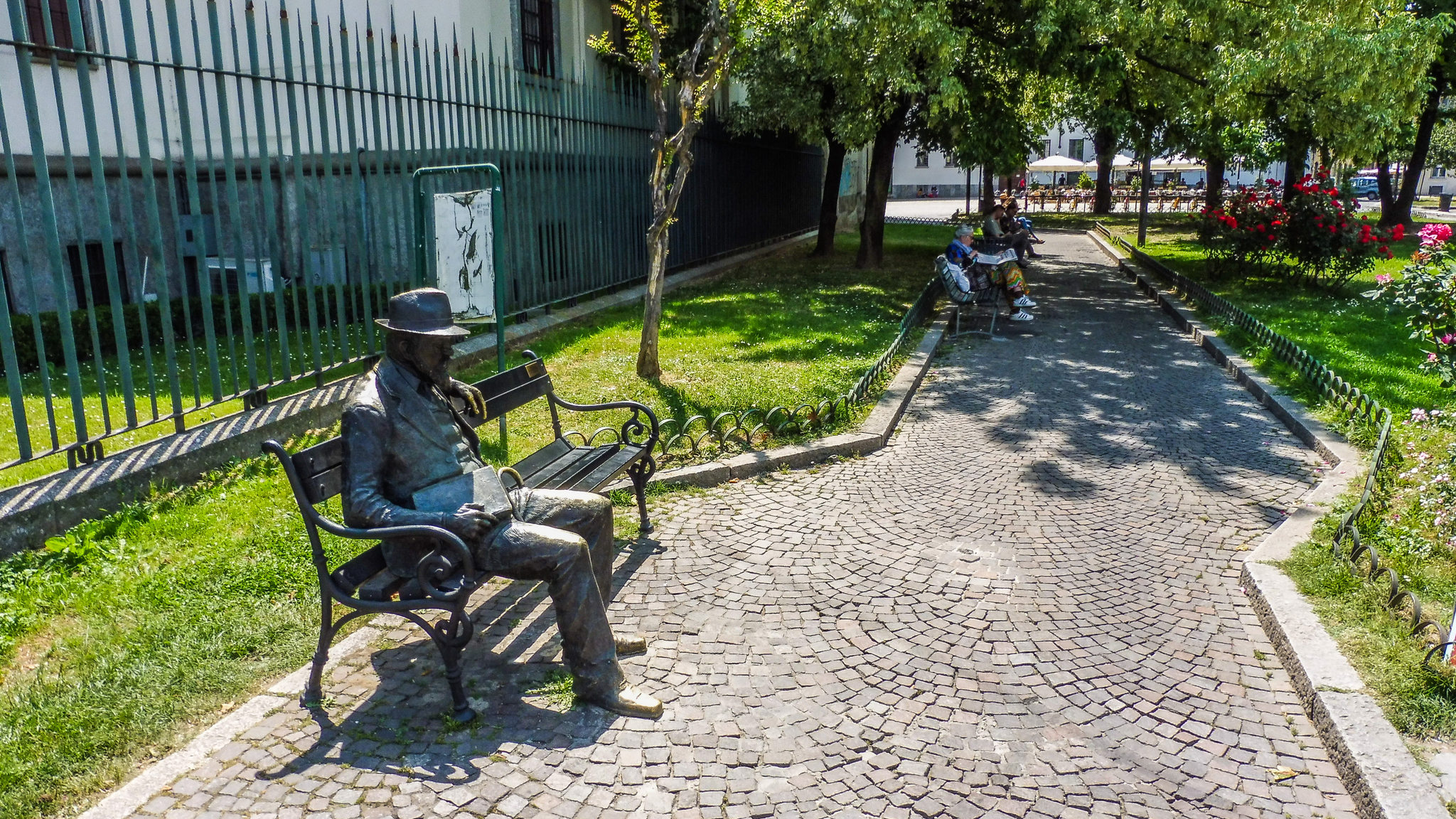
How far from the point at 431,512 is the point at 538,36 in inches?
595

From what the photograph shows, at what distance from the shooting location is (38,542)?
5152 millimetres

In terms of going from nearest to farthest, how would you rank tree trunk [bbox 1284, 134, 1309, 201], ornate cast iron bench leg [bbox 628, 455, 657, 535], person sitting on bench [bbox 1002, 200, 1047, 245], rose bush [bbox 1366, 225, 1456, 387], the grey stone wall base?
the grey stone wall base
rose bush [bbox 1366, 225, 1456, 387]
ornate cast iron bench leg [bbox 628, 455, 657, 535]
tree trunk [bbox 1284, 134, 1309, 201]
person sitting on bench [bbox 1002, 200, 1047, 245]

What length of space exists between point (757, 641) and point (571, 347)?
21.1 feet

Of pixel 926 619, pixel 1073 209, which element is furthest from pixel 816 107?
pixel 1073 209

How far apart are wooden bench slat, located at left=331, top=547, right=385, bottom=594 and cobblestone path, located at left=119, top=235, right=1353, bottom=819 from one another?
434 millimetres

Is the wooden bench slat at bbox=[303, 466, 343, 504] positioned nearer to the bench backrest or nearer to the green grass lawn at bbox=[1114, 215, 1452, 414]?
the bench backrest

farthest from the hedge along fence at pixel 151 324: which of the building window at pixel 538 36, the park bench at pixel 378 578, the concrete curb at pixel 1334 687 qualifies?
the building window at pixel 538 36

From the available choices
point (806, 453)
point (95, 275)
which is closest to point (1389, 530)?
point (806, 453)

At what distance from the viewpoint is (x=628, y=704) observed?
158 inches

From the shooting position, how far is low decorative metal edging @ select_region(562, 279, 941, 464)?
725 centimetres

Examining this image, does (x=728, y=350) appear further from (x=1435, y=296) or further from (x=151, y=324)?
(x=1435, y=296)

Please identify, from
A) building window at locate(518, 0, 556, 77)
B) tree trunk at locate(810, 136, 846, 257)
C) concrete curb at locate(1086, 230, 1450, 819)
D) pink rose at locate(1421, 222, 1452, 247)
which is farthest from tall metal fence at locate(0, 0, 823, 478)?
pink rose at locate(1421, 222, 1452, 247)

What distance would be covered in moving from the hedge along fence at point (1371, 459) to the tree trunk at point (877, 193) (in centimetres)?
559

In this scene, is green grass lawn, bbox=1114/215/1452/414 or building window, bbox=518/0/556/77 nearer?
green grass lawn, bbox=1114/215/1452/414
